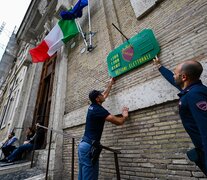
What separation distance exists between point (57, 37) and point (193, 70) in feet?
18.9

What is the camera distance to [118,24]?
4.19m

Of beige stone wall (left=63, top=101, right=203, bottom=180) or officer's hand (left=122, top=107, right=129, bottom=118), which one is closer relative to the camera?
beige stone wall (left=63, top=101, right=203, bottom=180)

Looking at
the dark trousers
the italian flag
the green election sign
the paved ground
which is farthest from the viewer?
the dark trousers

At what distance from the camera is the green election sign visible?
2.95 m

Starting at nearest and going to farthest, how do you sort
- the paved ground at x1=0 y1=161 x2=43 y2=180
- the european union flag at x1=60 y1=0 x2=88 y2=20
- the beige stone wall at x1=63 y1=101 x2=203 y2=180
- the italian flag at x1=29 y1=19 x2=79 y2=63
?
the beige stone wall at x1=63 y1=101 x2=203 y2=180 < the paved ground at x1=0 y1=161 x2=43 y2=180 < the european union flag at x1=60 y1=0 x2=88 y2=20 < the italian flag at x1=29 y1=19 x2=79 y2=63

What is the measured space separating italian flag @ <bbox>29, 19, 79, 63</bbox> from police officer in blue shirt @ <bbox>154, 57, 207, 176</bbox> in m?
4.92

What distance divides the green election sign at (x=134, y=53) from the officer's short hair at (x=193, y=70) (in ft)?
4.46

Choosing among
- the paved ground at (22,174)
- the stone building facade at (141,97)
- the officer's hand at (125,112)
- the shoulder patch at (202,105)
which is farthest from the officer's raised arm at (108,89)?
the paved ground at (22,174)

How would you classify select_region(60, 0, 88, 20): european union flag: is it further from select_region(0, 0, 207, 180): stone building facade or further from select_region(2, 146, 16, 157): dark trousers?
select_region(2, 146, 16, 157): dark trousers

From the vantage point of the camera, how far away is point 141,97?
9.05 feet

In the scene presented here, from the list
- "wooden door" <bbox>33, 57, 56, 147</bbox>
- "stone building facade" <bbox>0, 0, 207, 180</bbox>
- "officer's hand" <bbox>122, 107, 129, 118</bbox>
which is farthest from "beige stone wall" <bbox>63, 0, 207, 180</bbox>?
"wooden door" <bbox>33, 57, 56, 147</bbox>

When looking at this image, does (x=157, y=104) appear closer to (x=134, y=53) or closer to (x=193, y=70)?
(x=193, y=70)

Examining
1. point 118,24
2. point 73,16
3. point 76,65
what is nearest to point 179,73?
point 118,24

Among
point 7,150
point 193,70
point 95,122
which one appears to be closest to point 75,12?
point 95,122
